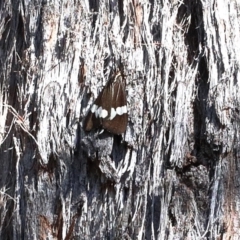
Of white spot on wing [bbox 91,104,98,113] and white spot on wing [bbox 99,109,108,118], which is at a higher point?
white spot on wing [bbox 91,104,98,113]

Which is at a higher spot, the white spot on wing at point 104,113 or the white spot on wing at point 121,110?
the white spot on wing at point 121,110

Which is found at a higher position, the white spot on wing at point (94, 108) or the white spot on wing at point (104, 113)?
the white spot on wing at point (94, 108)

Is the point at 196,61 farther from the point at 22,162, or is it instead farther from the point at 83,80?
the point at 22,162

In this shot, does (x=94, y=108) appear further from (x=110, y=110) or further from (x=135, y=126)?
(x=135, y=126)

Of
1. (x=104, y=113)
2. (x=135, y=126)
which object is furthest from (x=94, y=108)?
(x=135, y=126)
